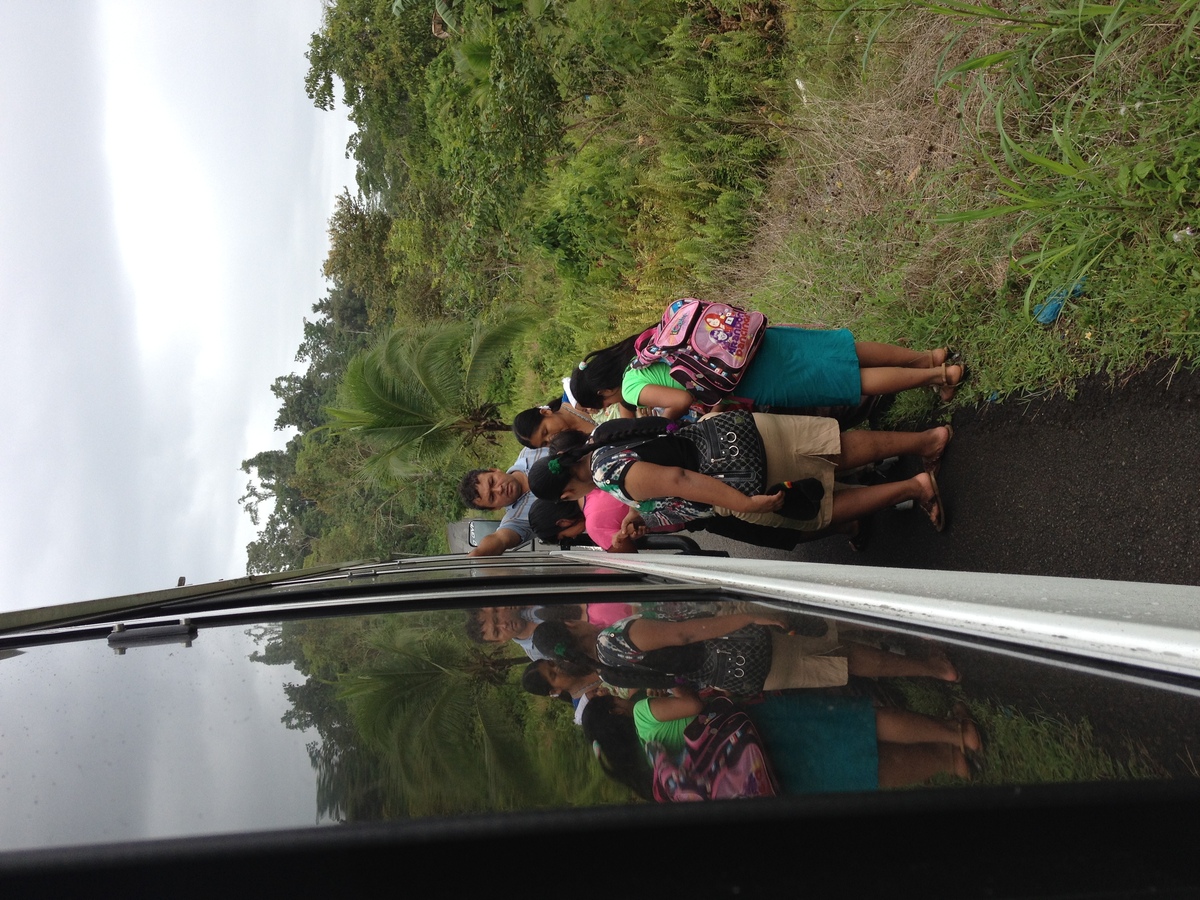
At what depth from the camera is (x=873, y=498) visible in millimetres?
4105

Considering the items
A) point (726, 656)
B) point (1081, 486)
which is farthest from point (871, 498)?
point (726, 656)

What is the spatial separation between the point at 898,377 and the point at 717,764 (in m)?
3.35

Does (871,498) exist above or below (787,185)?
below

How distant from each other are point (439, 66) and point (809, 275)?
931cm

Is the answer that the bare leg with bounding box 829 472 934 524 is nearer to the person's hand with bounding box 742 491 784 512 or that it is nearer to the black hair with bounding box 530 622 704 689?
the person's hand with bounding box 742 491 784 512

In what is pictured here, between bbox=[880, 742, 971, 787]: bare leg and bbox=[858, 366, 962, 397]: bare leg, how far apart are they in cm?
319

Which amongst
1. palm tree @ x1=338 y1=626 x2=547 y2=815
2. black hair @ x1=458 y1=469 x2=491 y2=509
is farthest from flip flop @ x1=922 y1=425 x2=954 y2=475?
palm tree @ x1=338 y1=626 x2=547 y2=815

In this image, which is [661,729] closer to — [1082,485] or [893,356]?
[1082,485]

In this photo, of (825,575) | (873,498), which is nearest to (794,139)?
(873,498)

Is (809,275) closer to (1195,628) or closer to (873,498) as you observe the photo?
(873,498)

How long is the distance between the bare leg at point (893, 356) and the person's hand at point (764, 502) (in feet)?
2.95

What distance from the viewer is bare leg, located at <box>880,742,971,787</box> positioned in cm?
85

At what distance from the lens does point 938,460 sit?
407 centimetres

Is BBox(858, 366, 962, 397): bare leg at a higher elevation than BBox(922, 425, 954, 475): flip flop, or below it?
higher
